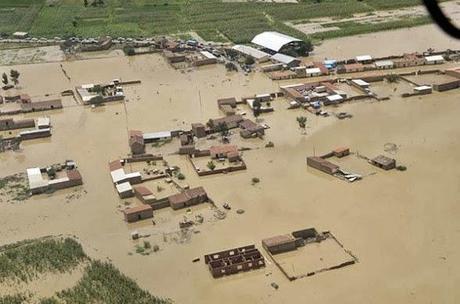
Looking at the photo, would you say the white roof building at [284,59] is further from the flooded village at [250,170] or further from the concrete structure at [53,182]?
the concrete structure at [53,182]

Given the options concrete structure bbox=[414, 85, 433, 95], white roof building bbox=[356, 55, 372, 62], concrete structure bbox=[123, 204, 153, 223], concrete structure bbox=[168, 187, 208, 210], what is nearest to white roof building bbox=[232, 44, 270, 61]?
white roof building bbox=[356, 55, 372, 62]

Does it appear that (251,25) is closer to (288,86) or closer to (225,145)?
(288,86)

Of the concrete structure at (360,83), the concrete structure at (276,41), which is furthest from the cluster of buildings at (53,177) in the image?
the concrete structure at (276,41)

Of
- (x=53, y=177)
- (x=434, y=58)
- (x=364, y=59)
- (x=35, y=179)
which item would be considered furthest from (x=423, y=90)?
(x=35, y=179)

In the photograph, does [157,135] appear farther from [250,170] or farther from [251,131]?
[250,170]

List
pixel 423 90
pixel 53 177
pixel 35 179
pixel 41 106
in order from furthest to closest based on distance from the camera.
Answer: pixel 41 106 < pixel 423 90 < pixel 53 177 < pixel 35 179

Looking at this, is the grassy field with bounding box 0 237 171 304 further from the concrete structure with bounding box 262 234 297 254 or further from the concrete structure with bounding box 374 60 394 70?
the concrete structure with bounding box 374 60 394 70
